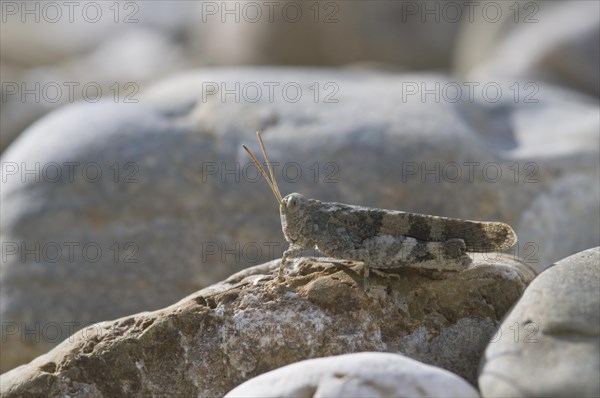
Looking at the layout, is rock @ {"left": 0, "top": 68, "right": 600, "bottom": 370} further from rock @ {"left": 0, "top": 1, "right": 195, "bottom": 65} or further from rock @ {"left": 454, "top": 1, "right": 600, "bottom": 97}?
rock @ {"left": 0, "top": 1, "right": 195, "bottom": 65}

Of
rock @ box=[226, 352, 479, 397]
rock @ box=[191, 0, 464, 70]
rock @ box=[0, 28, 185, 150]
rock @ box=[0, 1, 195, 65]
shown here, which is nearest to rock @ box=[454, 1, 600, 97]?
rock @ box=[191, 0, 464, 70]

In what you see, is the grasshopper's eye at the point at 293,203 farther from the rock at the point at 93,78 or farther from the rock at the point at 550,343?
the rock at the point at 93,78

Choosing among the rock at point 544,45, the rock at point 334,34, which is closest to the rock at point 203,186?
the rock at point 544,45

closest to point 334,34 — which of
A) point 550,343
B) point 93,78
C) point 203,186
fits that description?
point 93,78

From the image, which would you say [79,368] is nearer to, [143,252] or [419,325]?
[419,325]

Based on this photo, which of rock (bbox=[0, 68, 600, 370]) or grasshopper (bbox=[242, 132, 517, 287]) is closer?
grasshopper (bbox=[242, 132, 517, 287])

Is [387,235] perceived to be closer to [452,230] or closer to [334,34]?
[452,230]
